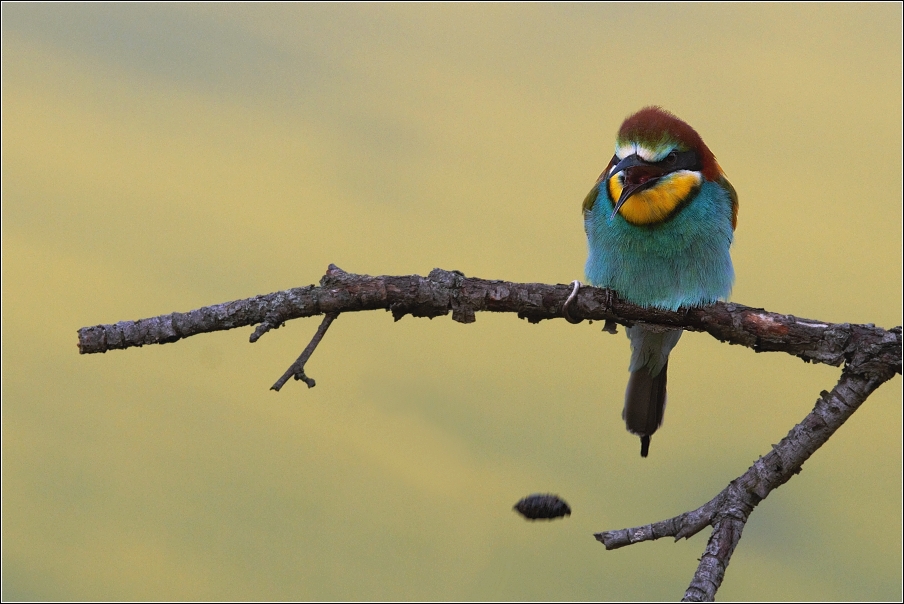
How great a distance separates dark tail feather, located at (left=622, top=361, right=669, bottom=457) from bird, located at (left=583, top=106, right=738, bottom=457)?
2.02 feet

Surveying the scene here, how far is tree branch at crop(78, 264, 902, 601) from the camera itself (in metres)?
3.05

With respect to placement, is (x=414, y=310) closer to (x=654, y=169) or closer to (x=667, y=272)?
(x=667, y=272)

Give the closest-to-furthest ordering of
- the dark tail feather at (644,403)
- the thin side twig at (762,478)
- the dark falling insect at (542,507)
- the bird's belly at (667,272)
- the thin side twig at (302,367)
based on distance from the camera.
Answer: the thin side twig at (762,478) < the dark falling insect at (542,507) < the thin side twig at (302,367) < the bird's belly at (667,272) < the dark tail feather at (644,403)

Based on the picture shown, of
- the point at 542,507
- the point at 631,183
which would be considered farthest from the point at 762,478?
the point at 631,183

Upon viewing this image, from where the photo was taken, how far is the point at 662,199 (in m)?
4.05

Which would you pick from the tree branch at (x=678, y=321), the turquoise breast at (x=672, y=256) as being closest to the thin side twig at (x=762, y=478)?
the tree branch at (x=678, y=321)

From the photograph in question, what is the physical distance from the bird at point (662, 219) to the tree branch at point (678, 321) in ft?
1.03

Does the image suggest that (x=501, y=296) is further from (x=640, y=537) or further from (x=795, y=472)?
(x=795, y=472)

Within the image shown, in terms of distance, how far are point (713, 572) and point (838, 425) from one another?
753 mm

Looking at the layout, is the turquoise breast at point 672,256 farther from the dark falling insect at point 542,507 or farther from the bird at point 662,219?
the dark falling insect at point 542,507

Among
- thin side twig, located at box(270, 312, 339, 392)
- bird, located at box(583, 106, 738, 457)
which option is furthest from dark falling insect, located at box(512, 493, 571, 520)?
bird, located at box(583, 106, 738, 457)

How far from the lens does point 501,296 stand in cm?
341

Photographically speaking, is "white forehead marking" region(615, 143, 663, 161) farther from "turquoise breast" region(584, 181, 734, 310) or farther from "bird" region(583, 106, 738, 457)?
"turquoise breast" region(584, 181, 734, 310)

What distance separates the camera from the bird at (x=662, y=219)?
3984 millimetres
